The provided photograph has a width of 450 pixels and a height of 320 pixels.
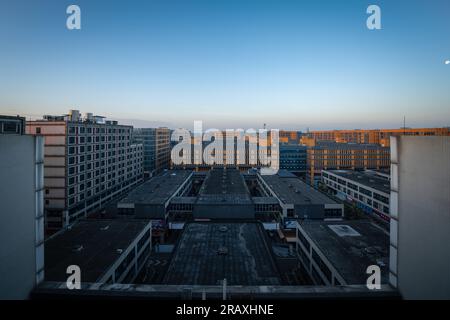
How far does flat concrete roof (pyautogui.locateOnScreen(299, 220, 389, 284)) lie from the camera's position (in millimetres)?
18625

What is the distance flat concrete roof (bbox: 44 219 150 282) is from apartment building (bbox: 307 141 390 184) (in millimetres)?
69743

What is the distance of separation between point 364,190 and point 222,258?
138ft

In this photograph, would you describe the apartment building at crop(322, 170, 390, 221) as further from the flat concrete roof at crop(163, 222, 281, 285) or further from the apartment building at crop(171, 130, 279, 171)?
the flat concrete roof at crop(163, 222, 281, 285)

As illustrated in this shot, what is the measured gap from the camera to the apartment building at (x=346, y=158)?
8600 centimetres

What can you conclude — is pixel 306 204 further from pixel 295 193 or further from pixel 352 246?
pixel 352 246

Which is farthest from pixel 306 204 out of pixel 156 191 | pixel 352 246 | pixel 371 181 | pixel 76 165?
pixel 76 165

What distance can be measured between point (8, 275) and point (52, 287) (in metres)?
1.60

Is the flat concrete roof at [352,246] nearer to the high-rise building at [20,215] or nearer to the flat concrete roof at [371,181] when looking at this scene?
the high-rise building at [20,215]

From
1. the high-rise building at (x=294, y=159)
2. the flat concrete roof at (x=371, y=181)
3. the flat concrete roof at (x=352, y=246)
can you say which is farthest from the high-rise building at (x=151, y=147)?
the flat concrete roof at (x=352, y=246)

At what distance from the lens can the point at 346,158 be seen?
86.7 meters

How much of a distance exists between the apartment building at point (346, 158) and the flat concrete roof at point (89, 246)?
69.7 metres

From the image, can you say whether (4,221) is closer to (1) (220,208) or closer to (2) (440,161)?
(2) (440,161)

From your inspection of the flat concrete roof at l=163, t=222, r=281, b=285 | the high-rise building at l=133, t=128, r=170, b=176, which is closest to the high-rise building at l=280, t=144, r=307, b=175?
the high-rise building at l=133, t=128, r=170, b=176
